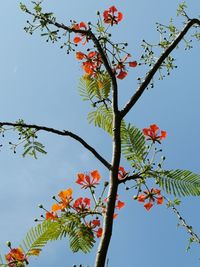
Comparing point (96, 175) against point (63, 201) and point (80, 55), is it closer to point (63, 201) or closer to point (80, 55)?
point (63, 201)

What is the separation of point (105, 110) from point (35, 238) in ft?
5.29

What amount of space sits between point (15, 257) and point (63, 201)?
0.74 m

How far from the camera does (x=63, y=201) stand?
4391 millimetres

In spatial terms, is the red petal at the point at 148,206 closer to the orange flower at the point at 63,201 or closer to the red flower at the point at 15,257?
the orange flower at the point at 63,201

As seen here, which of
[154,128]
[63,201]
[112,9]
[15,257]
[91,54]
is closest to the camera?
[15,257]

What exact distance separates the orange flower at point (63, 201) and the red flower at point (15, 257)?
559 millimetres

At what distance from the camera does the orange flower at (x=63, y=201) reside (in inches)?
172

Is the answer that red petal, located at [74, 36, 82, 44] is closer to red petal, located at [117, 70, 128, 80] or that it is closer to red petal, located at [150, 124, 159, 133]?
red petal, located at [117, 70, 128, 80]

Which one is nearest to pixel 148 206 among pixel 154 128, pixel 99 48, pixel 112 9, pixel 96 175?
pixel 96 175

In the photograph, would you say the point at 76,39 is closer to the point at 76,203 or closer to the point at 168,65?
the point at 168,65

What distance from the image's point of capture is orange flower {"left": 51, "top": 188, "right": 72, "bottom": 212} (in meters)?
4.38

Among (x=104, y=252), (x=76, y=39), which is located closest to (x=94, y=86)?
(x=76, y=39)

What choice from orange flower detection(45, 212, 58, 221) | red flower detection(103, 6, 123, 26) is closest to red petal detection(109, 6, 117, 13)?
red flower detection(103, 6, 123, 26)

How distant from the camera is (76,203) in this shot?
438cm
